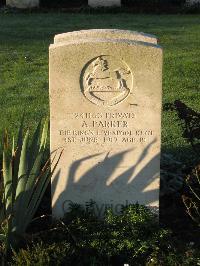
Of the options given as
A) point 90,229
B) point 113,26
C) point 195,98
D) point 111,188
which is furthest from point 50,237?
point 113,26

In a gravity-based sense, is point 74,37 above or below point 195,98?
above

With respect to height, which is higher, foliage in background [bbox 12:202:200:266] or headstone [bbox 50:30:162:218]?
headstone [bbox 50:30:162:218]

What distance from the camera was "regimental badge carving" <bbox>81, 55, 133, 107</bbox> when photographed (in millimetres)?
4629

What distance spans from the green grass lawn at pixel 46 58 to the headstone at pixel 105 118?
1787mm

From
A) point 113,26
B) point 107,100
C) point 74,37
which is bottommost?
point 113,26

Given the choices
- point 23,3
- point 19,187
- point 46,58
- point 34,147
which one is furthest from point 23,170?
point 23,3

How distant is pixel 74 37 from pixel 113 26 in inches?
491

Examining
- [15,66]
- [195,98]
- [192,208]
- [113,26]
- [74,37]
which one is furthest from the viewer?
[113,26]

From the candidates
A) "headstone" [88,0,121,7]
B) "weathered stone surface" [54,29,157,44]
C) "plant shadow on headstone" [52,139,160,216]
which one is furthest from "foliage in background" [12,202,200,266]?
"headstone" [88,0,121,7]

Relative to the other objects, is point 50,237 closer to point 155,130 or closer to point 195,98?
point 155,130

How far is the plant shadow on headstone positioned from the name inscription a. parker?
0.13m

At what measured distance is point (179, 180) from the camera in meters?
5.59

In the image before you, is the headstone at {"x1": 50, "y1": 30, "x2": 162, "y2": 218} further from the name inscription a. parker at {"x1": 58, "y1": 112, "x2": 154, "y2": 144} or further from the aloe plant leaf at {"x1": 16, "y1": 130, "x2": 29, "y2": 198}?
the aloe plant leaf at {"x1": 16, "y1": 130, "x2": 29, "y2": 198}

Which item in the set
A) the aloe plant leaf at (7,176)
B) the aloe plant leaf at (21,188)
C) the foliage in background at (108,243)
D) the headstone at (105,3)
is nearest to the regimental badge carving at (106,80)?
the aloe plant leaf at (21,188)
